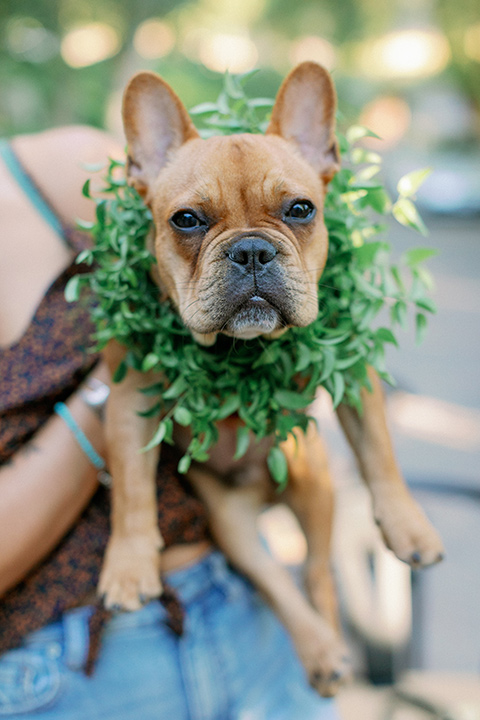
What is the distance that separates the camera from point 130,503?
1494 mm

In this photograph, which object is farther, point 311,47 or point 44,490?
point 311,47

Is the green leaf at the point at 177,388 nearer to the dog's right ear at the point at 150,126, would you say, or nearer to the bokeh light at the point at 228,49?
the dog's right ear at the point at 150,126

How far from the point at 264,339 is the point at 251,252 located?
0.74ft

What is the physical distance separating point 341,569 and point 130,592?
1408mm

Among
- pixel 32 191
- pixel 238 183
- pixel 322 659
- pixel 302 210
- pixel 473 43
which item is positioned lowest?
pixel 473 43

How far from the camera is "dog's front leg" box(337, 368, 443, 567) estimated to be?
1.46 metres

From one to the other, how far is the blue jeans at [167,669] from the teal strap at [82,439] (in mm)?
330

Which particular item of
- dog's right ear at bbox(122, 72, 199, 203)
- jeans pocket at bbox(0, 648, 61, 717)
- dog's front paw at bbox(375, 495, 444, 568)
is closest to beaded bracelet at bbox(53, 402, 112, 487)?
jeans pocket at bbox(0, 648, 61, 717)

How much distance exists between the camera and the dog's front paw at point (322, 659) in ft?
5.05

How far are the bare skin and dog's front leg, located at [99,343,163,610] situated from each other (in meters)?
0.10

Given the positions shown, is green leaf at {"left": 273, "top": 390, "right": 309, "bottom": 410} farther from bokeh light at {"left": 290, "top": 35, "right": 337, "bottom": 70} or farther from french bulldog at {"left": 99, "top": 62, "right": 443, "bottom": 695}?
bokeh light at {"left": 290, "top": 35, "right": 337, "bottom": 70}

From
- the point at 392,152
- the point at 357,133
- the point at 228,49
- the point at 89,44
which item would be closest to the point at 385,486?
the point at 357,133

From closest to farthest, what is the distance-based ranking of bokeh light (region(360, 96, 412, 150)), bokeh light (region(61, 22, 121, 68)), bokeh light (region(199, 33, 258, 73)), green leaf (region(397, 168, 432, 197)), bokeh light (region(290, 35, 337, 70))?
green leaf (region(397, 168, 432, 197)) < bokeh light (region(61, 22, 121, 68)) < bokeh light (region(360, 96, 412, 150)) < bokeh light (region(199, 33, 258, 73)) < bokeh light (region(290, 35, 337, 70))

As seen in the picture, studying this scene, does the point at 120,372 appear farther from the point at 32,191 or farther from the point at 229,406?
the point at 32,191
